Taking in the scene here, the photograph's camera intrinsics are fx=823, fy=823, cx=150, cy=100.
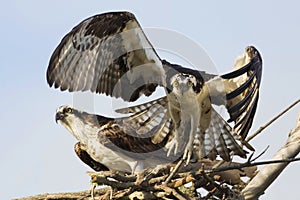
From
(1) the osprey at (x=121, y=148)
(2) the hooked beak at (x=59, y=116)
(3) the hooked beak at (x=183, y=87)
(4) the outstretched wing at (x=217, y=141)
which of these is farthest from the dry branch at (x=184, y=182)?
(2) the hooked beak at (x=59, y=116)

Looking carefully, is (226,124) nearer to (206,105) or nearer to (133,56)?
(206,105)

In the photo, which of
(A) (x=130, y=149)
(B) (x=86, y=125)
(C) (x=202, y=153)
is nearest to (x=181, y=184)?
(C) (x=202, y=153)

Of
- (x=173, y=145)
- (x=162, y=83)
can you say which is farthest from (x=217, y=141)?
(x=162, y=83)

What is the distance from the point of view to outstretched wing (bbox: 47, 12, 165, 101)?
729 cm

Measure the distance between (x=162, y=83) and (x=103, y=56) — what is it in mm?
630

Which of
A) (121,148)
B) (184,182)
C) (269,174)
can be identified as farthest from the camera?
(121,148)

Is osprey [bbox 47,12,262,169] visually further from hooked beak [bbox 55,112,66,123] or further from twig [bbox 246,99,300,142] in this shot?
hooked beak [bbox 55,112,66,123]

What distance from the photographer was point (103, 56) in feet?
25.1

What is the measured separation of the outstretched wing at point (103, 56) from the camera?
287 inches

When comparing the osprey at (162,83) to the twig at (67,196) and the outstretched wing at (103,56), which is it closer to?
the outstretched wing at (103,56)

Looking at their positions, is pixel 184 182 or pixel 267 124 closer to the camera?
pixel 184 182

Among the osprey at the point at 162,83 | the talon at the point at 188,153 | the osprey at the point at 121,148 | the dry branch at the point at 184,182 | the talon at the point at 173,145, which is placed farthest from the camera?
the osprey at the point at 121,148

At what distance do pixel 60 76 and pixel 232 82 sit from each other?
168cm

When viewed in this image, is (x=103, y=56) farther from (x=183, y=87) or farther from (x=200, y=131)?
(x=200, y=131)
